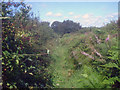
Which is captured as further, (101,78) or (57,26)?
(57,26)

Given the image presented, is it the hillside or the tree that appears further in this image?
the tree

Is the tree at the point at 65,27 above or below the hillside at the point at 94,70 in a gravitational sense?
above

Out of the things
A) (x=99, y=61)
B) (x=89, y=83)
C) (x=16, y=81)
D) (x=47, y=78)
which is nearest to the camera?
(x=16, y=81)

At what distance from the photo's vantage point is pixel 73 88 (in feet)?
15.1

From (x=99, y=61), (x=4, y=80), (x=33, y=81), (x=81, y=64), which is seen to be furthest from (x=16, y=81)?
(x=81, y=64)

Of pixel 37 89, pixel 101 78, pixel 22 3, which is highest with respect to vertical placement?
pixel 22 3

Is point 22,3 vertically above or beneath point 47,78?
above

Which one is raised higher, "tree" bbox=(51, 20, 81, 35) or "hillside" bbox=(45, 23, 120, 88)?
"tree" bbox=(51, 20, 81, 35)

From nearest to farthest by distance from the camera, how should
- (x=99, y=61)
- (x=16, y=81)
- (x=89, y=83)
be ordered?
(x=16, y=81) < (x=89, y=83) < (x=99, y=61)

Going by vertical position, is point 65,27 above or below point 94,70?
above

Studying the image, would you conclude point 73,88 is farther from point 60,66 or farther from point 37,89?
point 60,66

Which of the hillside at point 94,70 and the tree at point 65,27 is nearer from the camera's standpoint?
the hillside at point 94,70

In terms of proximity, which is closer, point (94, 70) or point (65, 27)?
point (94, 70)

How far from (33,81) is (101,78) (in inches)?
84.0
